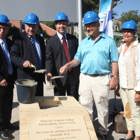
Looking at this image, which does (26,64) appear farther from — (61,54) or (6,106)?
(6,106)

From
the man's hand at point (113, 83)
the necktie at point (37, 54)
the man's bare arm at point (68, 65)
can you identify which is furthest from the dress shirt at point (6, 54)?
the man's hand at point (113, 83)

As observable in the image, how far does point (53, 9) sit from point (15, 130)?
8.15 feet

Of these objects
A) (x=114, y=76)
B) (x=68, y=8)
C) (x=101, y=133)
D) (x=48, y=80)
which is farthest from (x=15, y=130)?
(x=68, y=8)

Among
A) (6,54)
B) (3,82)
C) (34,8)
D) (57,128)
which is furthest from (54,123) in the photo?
(34,8)

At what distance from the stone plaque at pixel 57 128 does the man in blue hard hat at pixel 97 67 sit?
109cm

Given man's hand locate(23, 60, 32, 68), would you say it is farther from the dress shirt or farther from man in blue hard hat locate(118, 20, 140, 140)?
man in blue hard hat locate(118, 20, 140, 140)

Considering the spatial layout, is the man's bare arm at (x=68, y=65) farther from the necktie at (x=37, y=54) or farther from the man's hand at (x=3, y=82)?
the man's hand at (x=3, y=82)

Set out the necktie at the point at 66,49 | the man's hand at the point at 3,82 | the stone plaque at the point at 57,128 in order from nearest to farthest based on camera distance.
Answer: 1. the stone plaque at the point at 57,128
2. the man's hand at the point at 3,82
3. the necktie at the point at 66,49

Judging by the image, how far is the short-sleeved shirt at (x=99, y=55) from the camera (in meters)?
5.87

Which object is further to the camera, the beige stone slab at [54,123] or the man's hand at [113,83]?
the man's hand at [113,83]

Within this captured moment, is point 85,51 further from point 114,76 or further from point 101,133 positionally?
point 101,133

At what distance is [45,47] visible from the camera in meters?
6.59

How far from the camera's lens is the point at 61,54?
648cm

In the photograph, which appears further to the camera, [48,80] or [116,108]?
[116,108]
